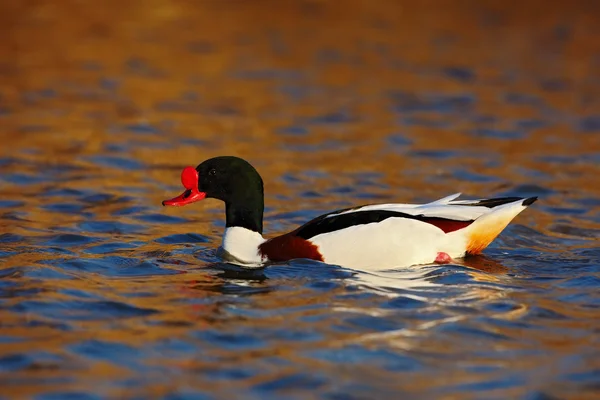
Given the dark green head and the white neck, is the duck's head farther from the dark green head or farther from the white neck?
the white neck

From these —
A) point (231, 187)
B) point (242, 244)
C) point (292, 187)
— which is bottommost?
point (242, 244)

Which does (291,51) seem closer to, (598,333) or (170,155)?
(170,155)

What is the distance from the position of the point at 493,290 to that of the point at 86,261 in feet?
10.3

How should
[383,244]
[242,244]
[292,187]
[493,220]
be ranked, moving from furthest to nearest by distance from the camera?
[292,187]
[242,244]
[493,220]
[383,244]

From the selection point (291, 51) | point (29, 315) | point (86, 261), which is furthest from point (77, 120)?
point (29, 315)

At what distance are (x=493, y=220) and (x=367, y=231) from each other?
97 cm

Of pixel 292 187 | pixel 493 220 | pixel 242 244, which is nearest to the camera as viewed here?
pixel 493 220

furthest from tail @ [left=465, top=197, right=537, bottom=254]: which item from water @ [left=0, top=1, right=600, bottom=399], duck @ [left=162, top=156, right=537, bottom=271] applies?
water @ [left=0, top=1, right=600, bottom=399]

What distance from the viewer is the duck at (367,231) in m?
8.88

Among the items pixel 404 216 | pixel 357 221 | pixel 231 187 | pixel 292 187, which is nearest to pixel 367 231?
pixel 357 221

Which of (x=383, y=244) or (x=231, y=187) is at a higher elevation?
(x=231, y=187)

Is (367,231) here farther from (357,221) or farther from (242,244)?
(242,244)

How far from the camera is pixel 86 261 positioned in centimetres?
922

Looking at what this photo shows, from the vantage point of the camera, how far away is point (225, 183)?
9375 mm
